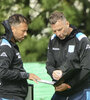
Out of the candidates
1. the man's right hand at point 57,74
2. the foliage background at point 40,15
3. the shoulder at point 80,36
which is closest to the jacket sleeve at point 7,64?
the man's right hand at point 57,74

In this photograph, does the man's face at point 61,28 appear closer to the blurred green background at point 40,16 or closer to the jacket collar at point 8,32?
the jacket collar at point 8,32

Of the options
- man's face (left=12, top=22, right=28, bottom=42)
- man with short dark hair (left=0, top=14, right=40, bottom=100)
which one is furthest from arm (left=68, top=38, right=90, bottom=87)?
man's face (left=12, top=22, right=28, bottom=42)

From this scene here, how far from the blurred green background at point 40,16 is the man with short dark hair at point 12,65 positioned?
21.1ft

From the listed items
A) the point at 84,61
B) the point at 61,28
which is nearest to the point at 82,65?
the point at 84,61

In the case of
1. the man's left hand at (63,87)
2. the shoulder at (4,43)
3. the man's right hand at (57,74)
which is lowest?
the man's left hand at (63,87)

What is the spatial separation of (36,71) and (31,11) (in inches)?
172

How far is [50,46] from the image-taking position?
10.8ft

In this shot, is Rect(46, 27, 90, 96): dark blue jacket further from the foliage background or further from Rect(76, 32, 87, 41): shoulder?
the foliage background

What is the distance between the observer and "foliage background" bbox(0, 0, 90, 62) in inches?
381

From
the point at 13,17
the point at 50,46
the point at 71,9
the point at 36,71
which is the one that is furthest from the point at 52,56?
the point at 71,9

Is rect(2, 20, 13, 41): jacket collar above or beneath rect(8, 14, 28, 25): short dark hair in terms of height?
beneath

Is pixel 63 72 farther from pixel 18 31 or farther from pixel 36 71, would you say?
pixel 36 71

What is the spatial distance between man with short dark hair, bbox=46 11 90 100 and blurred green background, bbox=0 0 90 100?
20.4 ft

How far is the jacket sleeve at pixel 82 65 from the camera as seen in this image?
3.03m
